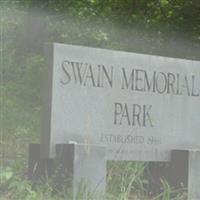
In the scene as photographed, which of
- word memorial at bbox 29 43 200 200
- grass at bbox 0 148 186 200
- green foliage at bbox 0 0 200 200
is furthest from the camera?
green foliage at bbox 0 0 200 200

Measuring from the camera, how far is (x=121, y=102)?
848cm

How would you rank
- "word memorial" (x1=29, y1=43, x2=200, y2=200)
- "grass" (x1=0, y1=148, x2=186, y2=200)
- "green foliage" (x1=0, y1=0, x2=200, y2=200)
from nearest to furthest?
"grass" (x1=0, y1=148, x2=186, y2=200)
"word memorial" (x1=29, y1=43, x2=200, y2=200)
"green foliage" (x1=0, y1=0, x2=200, y2=200)

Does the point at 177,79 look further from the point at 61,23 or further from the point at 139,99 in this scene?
the point at 61,23

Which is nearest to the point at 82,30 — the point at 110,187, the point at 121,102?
the point at 121,102

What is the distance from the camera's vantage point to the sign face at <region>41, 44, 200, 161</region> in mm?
7922

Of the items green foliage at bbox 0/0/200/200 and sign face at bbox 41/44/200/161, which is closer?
sign face at bbox 41/44/200/161

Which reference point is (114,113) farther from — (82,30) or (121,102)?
(82,30)

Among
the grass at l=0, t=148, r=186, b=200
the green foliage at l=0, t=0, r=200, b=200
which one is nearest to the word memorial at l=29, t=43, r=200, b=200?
the grass at l=0, t=148, r=186, b=200

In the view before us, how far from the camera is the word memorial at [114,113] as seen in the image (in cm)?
783

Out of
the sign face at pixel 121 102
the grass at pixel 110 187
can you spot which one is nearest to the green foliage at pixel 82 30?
the grass at pixel 110 187

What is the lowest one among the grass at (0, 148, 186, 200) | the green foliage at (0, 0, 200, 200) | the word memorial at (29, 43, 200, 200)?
the grass at (0, 148, 186, 200)

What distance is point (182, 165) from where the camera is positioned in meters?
8.80


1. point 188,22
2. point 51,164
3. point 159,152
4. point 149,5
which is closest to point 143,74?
point 159,152

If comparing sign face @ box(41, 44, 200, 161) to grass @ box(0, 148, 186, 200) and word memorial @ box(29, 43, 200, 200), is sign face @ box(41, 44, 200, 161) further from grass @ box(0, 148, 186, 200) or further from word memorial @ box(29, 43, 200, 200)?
grass @ box(0, 148, 186, 200)
